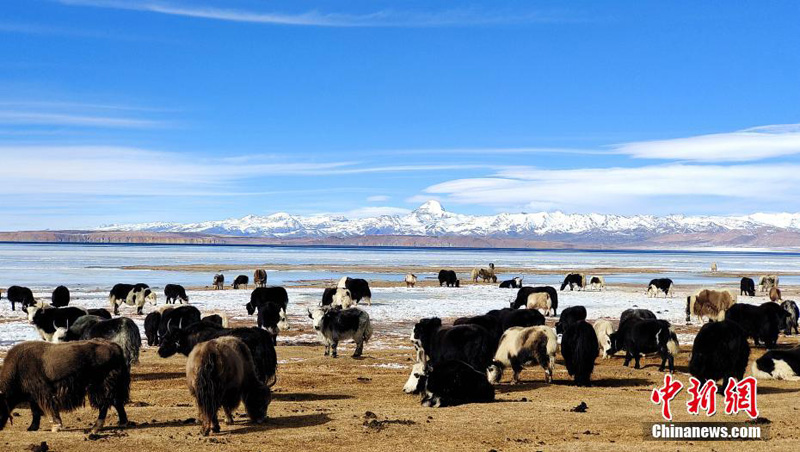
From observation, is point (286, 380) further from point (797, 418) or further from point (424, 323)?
point (797, 418)

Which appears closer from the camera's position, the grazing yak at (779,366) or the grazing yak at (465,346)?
the grazing yak at (465,346)

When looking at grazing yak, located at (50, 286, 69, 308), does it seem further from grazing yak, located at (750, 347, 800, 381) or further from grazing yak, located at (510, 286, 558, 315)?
grazing yak, located at (750, 347, 800, 381)

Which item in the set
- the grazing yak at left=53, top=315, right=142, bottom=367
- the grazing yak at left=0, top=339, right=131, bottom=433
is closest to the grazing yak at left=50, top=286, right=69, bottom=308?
the grazing yak at left=53, top=315, right=142, bottom=367

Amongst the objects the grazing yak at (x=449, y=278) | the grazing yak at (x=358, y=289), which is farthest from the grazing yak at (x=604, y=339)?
the grazing yak at (x=449, y=278)

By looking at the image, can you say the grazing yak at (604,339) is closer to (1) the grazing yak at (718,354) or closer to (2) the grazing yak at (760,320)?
(2) the grazing yak at (760,320)

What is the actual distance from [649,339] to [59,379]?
13.1 m

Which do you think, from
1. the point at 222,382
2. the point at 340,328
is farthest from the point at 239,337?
the point at 340,328

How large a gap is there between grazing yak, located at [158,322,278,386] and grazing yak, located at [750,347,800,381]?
34.9ft

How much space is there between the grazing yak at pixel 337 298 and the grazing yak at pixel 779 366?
2000 cm

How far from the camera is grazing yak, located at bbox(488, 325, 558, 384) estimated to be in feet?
54.3

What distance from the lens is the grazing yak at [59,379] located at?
11336 millimetres

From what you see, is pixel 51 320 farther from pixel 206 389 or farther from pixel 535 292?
pixel 535 292

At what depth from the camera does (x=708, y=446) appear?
10805mm

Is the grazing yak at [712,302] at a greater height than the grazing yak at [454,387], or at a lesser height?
greater
